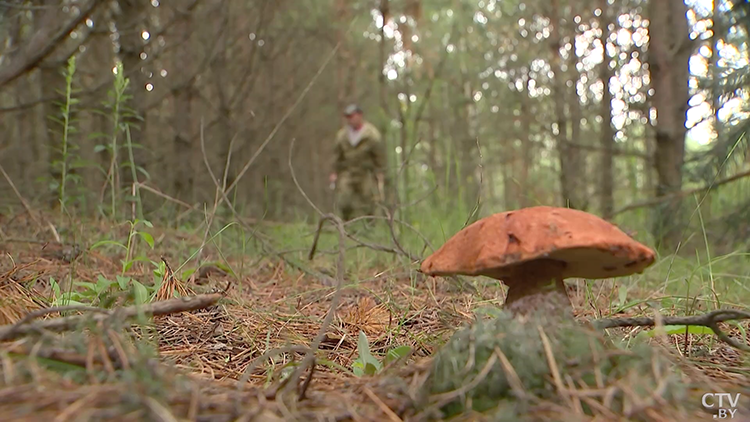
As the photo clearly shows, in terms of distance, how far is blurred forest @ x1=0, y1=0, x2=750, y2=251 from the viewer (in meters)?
2.88

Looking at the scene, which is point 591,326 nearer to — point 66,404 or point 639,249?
point 639,249

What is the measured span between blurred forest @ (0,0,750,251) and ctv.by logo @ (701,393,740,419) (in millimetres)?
1054

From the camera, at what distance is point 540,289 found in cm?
121

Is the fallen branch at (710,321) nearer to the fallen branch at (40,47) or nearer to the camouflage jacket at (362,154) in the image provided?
the fallen branch at (40,47)

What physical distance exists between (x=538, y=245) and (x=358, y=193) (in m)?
5.99

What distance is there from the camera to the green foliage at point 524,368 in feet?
2.89

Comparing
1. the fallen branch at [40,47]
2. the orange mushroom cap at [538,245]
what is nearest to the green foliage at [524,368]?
the orange mushroom cap at [538,245]

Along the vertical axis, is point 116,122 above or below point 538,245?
above

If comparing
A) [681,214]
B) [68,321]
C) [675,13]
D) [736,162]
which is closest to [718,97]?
[736,162]

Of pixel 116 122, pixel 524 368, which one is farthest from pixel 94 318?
pixel 116 122

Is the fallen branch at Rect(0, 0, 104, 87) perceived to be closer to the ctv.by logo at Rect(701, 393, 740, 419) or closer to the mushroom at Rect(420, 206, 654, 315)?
the mushroom at Rect(420, 206, 654, 315)

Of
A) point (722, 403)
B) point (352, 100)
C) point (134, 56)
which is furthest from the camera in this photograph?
point (352, 100)

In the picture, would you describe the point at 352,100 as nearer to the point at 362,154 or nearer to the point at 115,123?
the point at 362,154

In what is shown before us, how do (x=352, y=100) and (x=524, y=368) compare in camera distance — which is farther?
(x=352, y=100)
